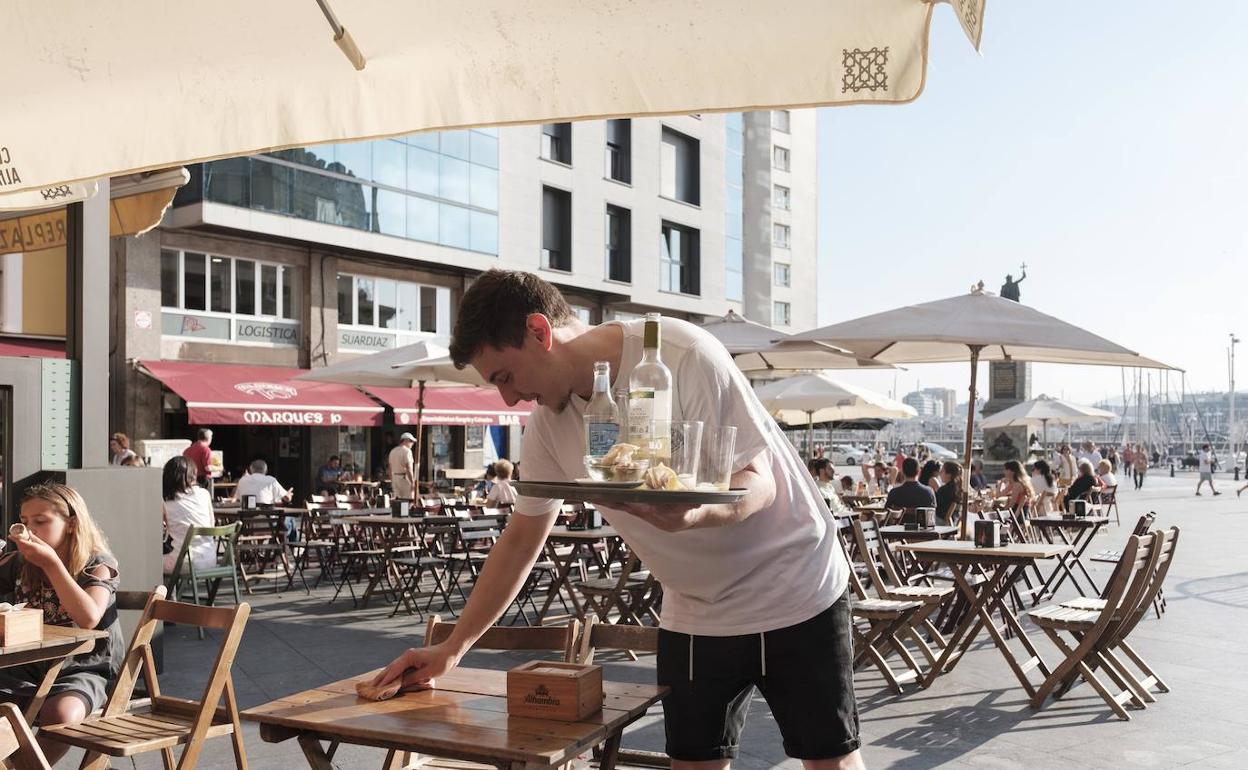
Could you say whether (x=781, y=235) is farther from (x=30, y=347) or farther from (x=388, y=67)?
(x=388, y=67)

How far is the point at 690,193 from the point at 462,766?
32.9 metres

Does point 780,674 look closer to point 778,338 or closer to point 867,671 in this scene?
point 867,671

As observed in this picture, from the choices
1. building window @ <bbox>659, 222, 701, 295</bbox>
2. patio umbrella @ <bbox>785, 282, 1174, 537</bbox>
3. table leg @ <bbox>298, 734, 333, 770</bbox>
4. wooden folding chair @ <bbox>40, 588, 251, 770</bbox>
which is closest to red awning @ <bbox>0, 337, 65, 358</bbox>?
patio umbrella @ <bbox>785, 282, 1174, 537</bbox>

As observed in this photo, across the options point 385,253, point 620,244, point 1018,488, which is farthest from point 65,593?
point 620,244

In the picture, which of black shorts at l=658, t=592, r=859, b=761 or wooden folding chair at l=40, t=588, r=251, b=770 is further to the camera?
wooden folding chair at l=40, t=588, r=251, b=770

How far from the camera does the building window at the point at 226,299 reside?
22062 millimetres

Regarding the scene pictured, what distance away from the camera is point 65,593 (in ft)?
15.1

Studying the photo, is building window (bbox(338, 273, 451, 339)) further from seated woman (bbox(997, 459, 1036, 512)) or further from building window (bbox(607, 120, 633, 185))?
seated woman (bbox(997, 459, 1036, 512))

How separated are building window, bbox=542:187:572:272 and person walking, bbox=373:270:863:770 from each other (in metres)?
27.9

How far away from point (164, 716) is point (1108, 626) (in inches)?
212

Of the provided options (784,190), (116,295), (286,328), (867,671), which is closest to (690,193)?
(286,328)

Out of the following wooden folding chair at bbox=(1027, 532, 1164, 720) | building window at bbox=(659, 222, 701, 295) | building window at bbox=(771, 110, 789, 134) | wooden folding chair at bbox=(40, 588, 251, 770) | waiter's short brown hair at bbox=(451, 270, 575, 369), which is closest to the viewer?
waiter's short brown hair at bbox=(451, 270, 575, 369)

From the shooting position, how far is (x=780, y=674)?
2607 mm

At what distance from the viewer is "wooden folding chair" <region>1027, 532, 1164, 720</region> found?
6477 mm
